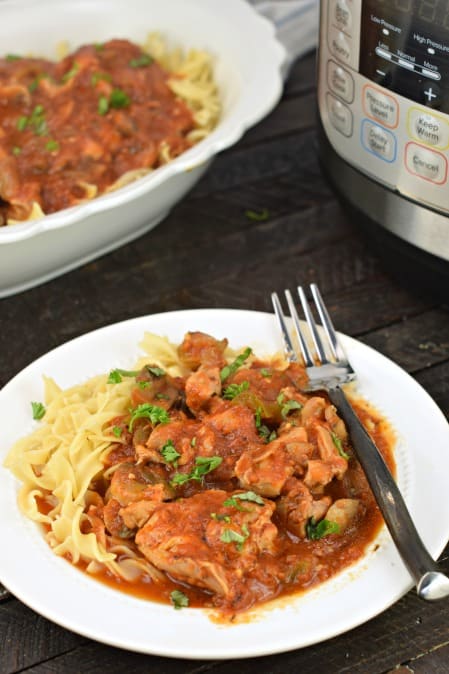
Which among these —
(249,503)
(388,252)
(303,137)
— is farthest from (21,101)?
(249,503)

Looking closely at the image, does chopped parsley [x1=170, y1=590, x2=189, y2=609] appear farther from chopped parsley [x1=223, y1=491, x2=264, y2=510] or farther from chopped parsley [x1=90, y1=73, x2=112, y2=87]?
chopped parsley [x1=90, y1=73, x2=112, y2=87]

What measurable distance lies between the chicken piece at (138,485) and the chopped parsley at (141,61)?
1584mm

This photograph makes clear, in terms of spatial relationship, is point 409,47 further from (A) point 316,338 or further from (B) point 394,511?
(B) point 394,511

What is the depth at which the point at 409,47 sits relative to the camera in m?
2.04

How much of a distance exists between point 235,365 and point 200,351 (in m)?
0.08

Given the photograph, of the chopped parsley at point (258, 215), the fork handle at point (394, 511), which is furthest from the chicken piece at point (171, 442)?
the chopped parsley at point (258, 215)

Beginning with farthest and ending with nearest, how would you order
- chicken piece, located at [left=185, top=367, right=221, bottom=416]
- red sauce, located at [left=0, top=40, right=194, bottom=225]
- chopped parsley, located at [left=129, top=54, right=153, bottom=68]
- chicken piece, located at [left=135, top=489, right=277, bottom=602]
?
chopped parsley, located at [left=129, top=54, right=153, bottom=68]
red sauce, located at [left=0, top=40, right=194, bottom=225]
chicken piece, located at [left=185, top=367, right=221, bottom=416]
chicken piece, located at [left=135, top=489, right=277, bottom=602]

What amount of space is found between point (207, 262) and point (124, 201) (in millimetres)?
461

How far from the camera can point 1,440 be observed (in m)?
1.98

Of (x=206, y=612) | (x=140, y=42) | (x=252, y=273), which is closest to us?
(x=206, y=612)

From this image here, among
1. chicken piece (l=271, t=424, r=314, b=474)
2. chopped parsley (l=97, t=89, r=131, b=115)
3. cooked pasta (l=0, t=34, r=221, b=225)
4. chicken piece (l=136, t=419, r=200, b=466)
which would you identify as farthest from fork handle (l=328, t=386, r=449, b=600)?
chopped parsley (l=97, t=89, r=131, b=115)

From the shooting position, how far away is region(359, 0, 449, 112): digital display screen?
1964 millimetres

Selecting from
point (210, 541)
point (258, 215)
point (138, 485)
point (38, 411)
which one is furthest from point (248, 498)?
point (258, 215)

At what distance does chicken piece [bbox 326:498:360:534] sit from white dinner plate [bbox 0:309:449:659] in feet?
0.21
